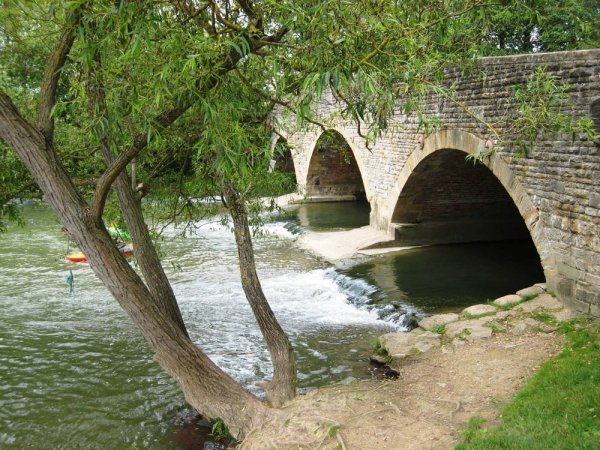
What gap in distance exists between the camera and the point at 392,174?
43.8ft

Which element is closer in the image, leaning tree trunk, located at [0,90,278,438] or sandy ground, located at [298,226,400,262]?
leaning tree trunk, located at [0,90,278,438]

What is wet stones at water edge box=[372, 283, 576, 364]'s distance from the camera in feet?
22.6

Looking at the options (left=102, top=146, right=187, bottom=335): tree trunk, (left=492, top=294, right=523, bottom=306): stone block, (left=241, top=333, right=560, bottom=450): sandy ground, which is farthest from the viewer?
(left=492, top=294, right=523, bottom=306): stone block

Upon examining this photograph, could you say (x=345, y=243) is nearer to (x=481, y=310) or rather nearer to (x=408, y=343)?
(x=481, y=310)

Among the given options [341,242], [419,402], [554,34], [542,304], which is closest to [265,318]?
[419,402]

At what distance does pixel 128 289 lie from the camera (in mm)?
4961

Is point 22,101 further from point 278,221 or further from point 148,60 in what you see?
point 278,221

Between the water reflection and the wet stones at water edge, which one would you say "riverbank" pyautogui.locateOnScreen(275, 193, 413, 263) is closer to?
the water reflection

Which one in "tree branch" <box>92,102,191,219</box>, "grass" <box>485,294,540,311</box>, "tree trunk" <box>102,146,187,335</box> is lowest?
"grass" <box>485,294,540,311</box>

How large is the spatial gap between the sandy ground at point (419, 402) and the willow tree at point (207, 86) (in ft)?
1.49

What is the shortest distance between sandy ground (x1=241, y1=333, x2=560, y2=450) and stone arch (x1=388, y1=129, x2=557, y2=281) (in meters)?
1.49

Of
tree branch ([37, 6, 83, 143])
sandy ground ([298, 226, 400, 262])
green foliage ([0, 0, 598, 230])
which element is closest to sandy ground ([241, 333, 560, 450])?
green foliage ([0, 0, 598, 230])

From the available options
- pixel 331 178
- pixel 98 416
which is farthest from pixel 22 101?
pixel 331 178

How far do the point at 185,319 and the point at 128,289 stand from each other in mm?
4886
